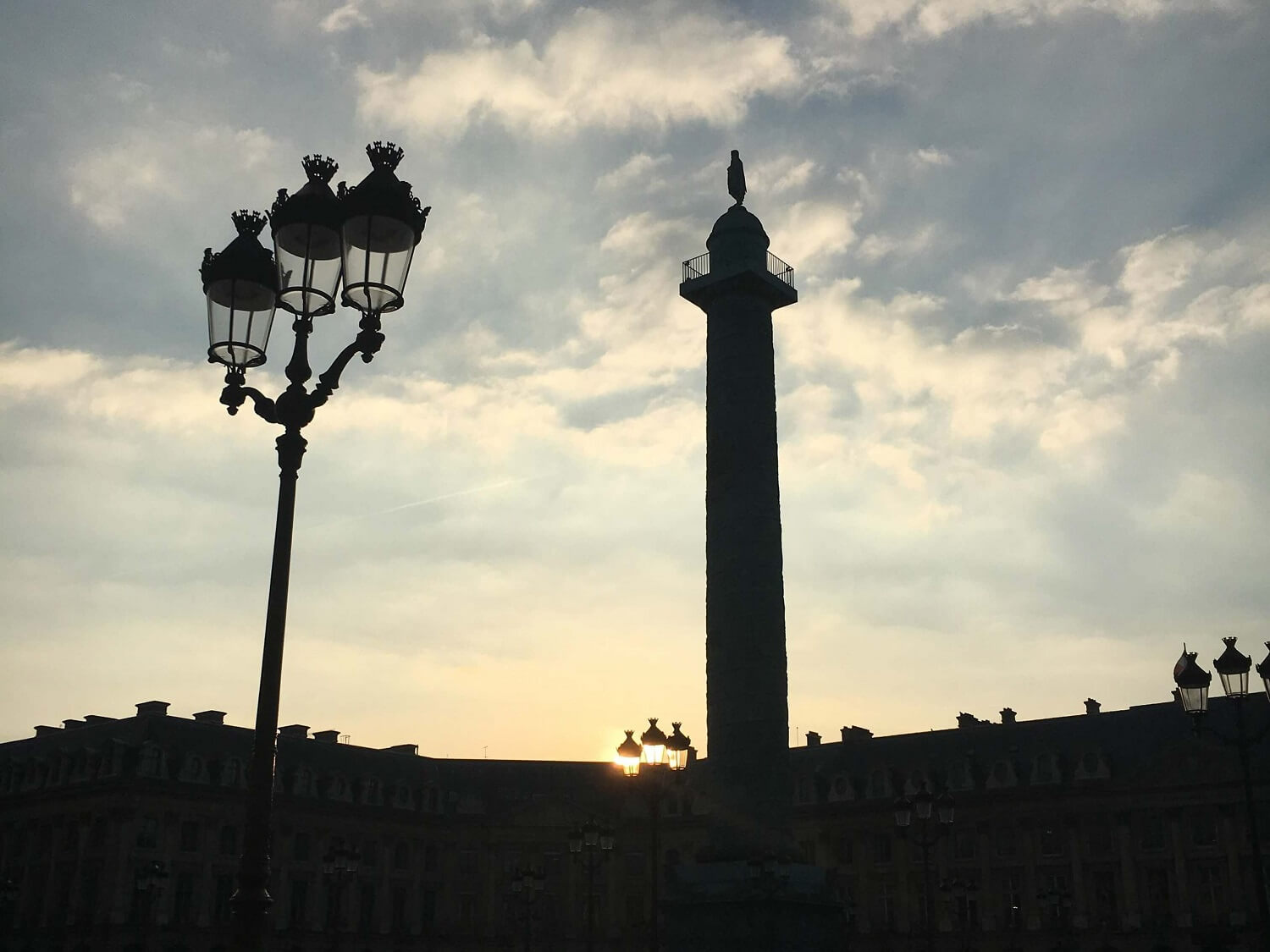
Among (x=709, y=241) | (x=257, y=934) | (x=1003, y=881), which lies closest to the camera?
(x=257, y=934)

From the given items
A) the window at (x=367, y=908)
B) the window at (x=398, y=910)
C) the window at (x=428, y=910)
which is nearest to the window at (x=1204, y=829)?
the window at (x=428, y=910)

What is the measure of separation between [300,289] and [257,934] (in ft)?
17.0

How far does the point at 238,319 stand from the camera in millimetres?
11312

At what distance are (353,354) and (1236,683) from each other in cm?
1497

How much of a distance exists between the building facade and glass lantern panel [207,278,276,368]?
51.0 meters

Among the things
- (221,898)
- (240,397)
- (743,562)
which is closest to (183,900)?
(221,898)

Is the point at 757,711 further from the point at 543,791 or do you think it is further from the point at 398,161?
the point at 543,791

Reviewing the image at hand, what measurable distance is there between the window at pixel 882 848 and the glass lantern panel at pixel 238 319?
6783cm

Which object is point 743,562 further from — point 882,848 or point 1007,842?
point 882,848

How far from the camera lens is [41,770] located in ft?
247

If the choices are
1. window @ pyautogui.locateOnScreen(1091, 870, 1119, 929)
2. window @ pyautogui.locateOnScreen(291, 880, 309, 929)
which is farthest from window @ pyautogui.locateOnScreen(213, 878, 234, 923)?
window @ pyautogui.locateOnScreen(1091, 870, 1119, 929)

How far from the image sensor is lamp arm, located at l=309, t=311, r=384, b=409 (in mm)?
10914

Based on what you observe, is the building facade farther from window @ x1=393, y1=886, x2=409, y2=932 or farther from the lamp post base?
the lamp post base

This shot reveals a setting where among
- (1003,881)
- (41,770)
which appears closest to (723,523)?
(1003,881)
